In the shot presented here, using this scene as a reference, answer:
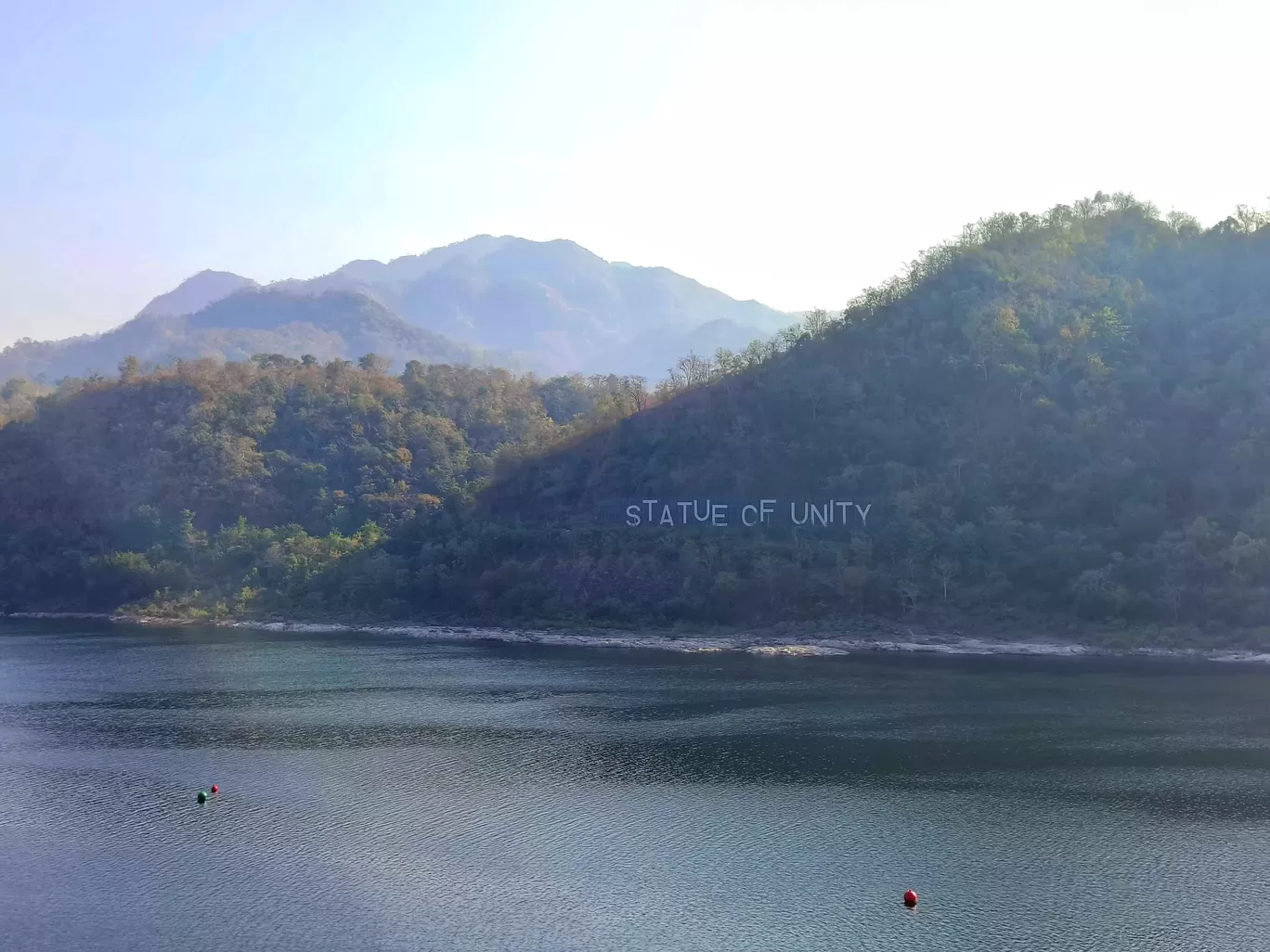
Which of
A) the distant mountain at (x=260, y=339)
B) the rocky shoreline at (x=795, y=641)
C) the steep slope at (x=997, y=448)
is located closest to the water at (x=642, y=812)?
the rocky shoreline at (x=795, y=641)

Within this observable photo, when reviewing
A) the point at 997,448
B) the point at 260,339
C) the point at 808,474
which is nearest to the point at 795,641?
the point at 808,474

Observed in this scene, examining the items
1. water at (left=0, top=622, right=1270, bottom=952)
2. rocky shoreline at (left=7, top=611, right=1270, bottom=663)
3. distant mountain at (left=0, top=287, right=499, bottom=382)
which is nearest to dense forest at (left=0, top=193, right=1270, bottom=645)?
rocky shoreline at (left=7, top=611, right=1270, bottom=663)

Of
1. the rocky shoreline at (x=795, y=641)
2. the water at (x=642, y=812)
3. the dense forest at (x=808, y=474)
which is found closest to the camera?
the water at (x=642, y=812)

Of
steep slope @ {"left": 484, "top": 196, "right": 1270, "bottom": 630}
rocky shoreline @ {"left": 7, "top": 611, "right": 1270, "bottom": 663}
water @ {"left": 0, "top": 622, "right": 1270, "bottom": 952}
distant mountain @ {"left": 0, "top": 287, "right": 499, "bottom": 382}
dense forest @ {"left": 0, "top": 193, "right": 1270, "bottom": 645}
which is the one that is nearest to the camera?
water @ {"left": 0, "top": 622, "right": 1270, "bottom": 952}

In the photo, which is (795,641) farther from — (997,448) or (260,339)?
(260,339)

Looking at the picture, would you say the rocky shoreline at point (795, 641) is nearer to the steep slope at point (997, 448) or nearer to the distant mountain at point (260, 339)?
the steep slope at point (997, 448)

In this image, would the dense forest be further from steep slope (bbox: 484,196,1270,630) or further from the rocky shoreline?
the rocky shoreline
